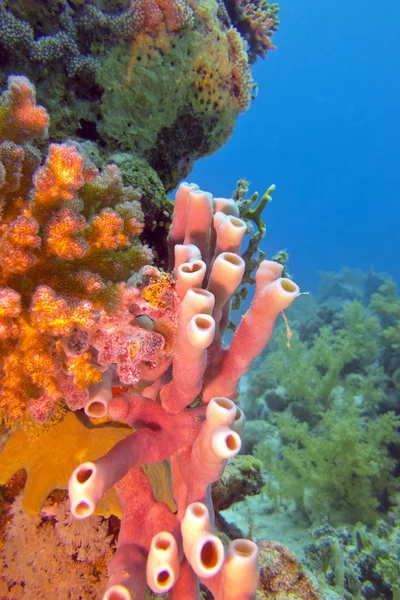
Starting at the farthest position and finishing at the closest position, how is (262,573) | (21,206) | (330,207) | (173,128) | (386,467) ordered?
(330,207), (386,467), (173,128), (262,573), (21,206)

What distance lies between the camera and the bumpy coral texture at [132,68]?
2.62 metres

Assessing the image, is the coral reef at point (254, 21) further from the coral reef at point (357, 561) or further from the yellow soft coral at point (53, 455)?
the coral reef at point (357, 561)

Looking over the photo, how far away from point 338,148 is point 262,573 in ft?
453

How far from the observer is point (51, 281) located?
1.55m

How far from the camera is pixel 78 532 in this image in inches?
70.4

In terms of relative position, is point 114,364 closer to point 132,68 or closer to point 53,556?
point 53,556

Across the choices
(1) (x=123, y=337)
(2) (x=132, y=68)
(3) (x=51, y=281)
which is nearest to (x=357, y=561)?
(1) (x=123, y=337)

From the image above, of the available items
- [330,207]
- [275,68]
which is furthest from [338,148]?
[275,68]

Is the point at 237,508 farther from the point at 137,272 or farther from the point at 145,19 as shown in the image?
the point at 145,19

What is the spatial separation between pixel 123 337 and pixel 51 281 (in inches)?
16.1

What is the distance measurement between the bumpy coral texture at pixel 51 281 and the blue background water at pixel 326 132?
105 metres

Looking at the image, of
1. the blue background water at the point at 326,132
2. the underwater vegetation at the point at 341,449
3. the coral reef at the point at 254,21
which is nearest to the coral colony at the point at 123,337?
the underwater vegetation at the point at 341,449

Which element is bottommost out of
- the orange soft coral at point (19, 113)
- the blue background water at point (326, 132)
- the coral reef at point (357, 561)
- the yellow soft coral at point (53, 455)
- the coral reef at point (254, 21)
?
the coral reef at point (357, 561)

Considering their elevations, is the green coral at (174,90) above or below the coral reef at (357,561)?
above
